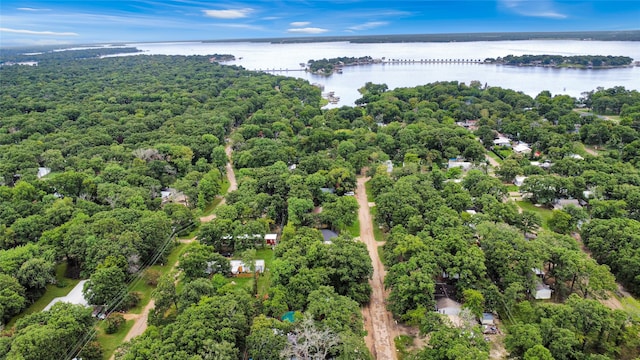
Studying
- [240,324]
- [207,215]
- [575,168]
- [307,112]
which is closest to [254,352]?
[240,324]

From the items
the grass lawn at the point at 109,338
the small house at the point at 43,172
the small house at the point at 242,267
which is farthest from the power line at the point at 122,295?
the small house at the point at 43,172

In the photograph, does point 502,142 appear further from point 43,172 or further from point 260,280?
point 43,172

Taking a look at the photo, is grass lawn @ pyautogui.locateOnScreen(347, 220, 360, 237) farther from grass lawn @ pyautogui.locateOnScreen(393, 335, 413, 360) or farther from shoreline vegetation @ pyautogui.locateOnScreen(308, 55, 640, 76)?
shoreline vegetation @ pyautogui.locateOnScreen(308, 55, 640, 76)

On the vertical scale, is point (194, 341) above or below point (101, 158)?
below

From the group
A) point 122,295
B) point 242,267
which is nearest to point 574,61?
point 242,267

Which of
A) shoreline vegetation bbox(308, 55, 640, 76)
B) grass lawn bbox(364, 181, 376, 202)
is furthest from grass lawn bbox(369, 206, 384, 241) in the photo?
shoreline vegetation bbox(308, 55, 640, 76)

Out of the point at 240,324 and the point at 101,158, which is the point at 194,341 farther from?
the point at 101,158
